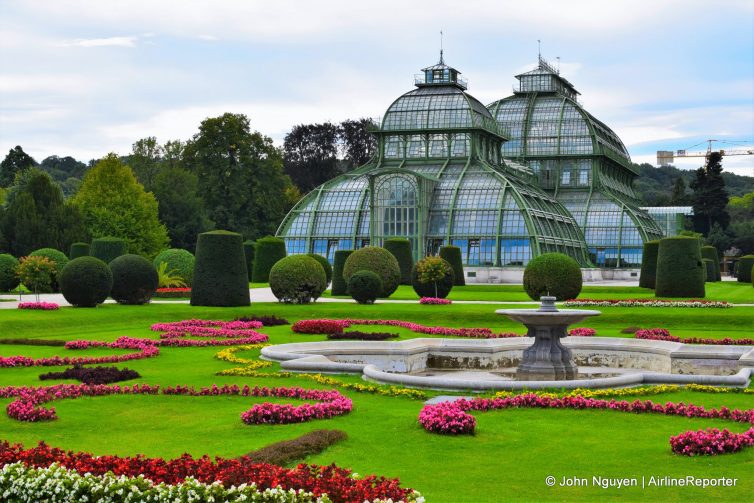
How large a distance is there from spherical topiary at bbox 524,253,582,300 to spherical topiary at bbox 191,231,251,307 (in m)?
12.9

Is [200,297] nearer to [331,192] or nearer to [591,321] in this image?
[591,321]

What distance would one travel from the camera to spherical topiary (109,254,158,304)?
38812 millimetres

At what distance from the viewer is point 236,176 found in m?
88.1

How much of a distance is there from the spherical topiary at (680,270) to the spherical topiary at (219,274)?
20.2 metres

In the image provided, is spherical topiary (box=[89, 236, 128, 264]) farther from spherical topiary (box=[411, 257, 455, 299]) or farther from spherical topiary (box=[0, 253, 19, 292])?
spherical topiary (box=[411, 257, 455, 299])

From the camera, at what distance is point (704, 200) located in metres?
114

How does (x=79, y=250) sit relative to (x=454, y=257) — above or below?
above

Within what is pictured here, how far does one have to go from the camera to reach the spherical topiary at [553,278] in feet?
140

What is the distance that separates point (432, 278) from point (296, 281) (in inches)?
287

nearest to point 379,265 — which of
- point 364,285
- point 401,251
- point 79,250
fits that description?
point 364,285

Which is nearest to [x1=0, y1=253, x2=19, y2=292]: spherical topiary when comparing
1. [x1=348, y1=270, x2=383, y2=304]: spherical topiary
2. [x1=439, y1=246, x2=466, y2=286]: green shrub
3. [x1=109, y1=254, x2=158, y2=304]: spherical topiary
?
[x1=109, y1=254, x2=158, y2=304]: spherical topiary

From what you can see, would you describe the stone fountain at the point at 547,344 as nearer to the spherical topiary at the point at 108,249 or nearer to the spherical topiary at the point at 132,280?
the spherical topiary at the point at 132,280

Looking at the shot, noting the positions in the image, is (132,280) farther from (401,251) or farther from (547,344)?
(547,344)

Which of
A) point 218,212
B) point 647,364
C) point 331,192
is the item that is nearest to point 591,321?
point 647,364
